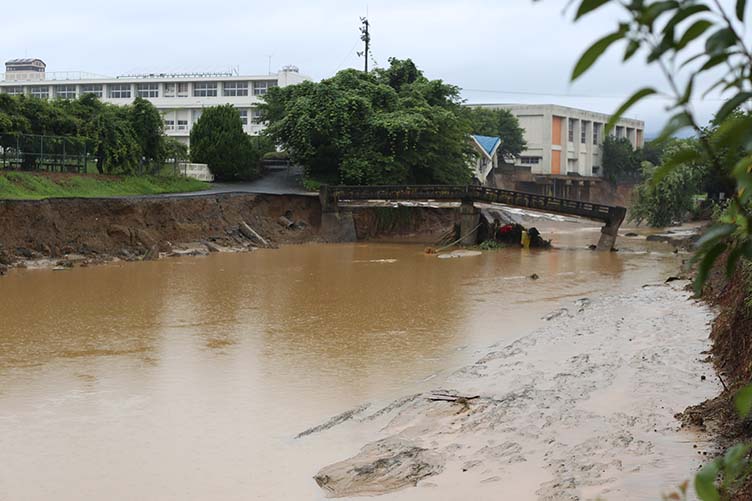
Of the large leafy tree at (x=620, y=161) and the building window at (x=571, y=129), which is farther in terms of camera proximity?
the building window at (x=571, y=129)

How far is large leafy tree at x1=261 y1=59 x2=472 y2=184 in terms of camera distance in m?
38.4

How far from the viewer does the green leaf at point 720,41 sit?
1.95 m

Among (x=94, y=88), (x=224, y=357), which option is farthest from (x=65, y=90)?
(x=224, y=357)

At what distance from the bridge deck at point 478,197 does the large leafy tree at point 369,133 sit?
5.74ft

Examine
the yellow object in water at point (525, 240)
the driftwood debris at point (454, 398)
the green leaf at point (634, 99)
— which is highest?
the green leaf at point (634, 99)

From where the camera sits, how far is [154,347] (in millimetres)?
14266

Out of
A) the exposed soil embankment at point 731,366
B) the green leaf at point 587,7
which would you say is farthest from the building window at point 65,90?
the green leaf at point 587,7

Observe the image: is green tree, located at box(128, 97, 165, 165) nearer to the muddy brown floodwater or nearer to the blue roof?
the muddy brown floodwater

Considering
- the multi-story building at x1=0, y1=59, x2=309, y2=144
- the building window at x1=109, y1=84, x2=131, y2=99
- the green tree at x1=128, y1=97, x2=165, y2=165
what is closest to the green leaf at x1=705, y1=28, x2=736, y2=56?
the green tree at x1=128, y1=97, x2=165, y2=165

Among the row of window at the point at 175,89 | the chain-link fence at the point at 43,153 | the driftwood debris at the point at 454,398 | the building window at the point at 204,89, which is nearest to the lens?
the driftwood debris at the point at 454,398

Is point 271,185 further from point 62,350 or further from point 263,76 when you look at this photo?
point 263,76

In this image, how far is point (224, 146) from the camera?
41.8 meters

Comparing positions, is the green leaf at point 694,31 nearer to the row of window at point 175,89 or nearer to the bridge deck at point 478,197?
the bridge deck at point 478,197

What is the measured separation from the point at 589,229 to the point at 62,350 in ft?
146
